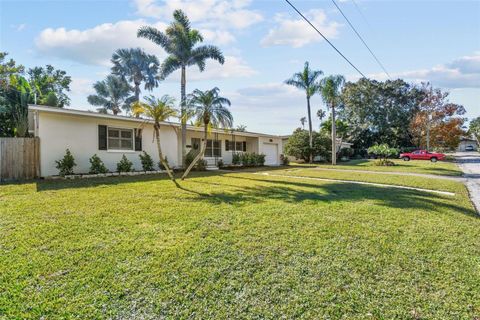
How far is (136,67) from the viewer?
97.6ft

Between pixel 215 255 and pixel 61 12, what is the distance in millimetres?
9835

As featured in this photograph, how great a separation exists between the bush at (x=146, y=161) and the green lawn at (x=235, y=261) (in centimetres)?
792

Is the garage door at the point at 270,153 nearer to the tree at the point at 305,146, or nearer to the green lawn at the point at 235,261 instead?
the tree at the point at 305,146

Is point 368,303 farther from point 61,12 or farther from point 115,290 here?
point 61,12

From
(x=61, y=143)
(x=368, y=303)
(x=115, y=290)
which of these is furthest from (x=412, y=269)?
(x=61, y=143)

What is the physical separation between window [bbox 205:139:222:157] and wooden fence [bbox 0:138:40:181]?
10371 millimetres

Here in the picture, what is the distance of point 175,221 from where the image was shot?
551 centimetres

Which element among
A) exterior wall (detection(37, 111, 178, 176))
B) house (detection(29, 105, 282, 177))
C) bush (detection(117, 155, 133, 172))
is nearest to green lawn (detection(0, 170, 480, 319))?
exterior wall (detection(37, 111, 178, 176))

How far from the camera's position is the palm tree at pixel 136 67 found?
96.3ft

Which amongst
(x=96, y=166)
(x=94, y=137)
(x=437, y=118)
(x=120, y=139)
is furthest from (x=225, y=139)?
(x=437, y=118)

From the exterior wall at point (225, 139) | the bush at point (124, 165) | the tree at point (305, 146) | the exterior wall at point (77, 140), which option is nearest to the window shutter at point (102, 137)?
the exterior wall at point (77, 140)

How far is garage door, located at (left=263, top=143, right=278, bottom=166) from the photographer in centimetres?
2464

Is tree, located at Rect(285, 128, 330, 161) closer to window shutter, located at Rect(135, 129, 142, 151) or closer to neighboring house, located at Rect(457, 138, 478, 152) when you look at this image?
window shutter, located at Rect(135, 129, 142, 151)

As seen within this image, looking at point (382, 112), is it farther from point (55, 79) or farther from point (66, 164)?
point (55, 79)
